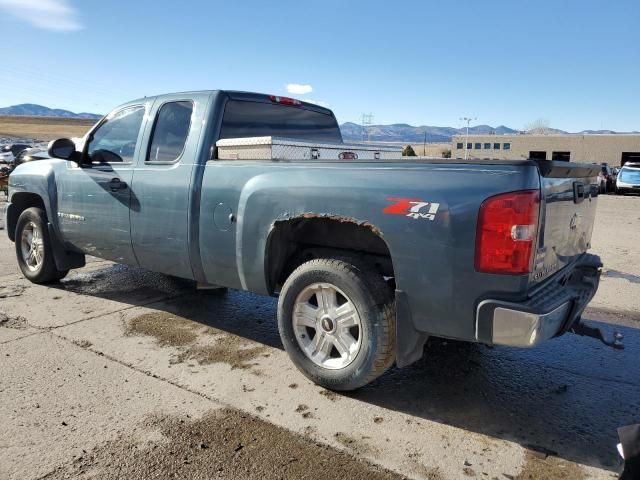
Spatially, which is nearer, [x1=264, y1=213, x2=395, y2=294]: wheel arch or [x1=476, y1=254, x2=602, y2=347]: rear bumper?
[x1=476, y1=254, x2=602, y2=347]: rear bumper

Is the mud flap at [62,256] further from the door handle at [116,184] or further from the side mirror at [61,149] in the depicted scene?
the door handle at [116,184]

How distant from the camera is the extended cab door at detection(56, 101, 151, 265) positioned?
4812 mm

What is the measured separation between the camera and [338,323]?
3502mm

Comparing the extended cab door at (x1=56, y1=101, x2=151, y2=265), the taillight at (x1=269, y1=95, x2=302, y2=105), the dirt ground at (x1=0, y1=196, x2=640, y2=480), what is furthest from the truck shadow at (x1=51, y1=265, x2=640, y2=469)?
the taillight at (x1=269, y1=95, x2=302, y2=105)

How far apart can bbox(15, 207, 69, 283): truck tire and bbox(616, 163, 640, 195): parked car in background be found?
26.5 metres

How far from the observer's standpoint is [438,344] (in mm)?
4586

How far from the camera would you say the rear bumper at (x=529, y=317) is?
2.76 m

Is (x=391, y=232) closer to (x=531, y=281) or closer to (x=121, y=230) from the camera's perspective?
(x=531, y=281)

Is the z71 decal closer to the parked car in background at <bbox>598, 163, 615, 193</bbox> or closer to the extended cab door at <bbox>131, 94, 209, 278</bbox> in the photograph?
the extended cab door at <bbox>131, 94, 209, 278</bbox>

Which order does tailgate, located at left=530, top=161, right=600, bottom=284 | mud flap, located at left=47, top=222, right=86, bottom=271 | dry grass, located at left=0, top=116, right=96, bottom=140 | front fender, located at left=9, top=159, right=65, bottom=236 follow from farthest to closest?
dry grass, located at left=0, top=116, right=96, bottom=140 < mud flap, located at left=47, top=222, right=86, bottom=271 < front fender, located at left=9, top=159, right=65, bottom=236 < tailgate, located at left=530, top=161, right=600, bottom=284

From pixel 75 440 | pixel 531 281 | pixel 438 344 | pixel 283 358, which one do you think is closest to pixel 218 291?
pixel 283 358

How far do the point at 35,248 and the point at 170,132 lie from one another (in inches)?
105

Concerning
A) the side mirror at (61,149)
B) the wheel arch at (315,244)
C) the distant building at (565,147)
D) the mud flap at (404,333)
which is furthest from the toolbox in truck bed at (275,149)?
the distant building at (565,147)

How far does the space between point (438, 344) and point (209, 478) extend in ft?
8.23
